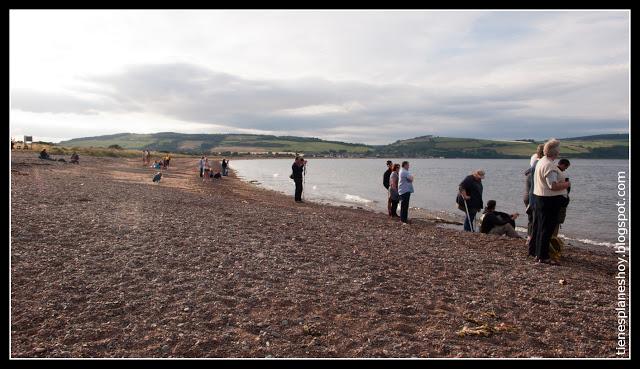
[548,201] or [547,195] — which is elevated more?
[547,195]

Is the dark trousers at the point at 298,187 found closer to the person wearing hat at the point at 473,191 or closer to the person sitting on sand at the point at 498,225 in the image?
the person wearing hat at the point at 473,191

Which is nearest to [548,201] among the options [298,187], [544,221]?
[544,221]

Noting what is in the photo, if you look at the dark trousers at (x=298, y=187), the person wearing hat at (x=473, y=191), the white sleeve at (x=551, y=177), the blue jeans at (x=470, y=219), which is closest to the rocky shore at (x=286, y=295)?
the white sleeve at (x=551, y=177)

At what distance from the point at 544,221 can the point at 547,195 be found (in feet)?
2.09

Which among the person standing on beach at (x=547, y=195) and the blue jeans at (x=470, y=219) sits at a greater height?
the person standing on beach at (x=547, y=195)

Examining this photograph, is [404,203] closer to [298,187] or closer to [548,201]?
[548,201]

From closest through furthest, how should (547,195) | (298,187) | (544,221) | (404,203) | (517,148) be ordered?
1. (547,195)
2. (544,221)
3. (404,203)
4. (298,187)
5. (517,148)

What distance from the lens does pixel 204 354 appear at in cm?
447

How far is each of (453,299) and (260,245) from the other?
4.88 meters

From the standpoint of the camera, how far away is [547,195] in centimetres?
818

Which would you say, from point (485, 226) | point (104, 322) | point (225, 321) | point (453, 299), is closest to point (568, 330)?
point (453, 299)

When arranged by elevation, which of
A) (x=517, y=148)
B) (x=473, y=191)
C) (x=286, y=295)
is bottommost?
(x=286, y=295)

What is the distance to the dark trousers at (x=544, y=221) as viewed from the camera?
323 inches

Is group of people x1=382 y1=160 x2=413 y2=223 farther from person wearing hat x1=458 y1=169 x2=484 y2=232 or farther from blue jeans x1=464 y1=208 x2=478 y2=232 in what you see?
blue jeans x1=464 y1=208 x2=478 y2=232
